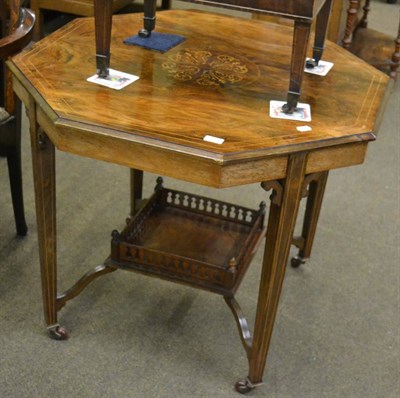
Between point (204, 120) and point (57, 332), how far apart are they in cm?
92

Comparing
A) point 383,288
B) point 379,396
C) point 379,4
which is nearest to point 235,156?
point 379,396

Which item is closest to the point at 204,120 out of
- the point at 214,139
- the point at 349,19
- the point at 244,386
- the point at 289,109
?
the point at 214,139

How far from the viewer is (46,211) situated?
1.91 m

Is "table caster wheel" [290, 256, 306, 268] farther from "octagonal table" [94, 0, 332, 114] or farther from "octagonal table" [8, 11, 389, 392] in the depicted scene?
"octagonal table" [94, 0, 332, 114]

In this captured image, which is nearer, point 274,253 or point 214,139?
point 214,139

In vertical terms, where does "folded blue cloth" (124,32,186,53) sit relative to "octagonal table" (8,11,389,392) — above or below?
above

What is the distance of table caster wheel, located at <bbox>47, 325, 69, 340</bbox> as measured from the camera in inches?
84.4

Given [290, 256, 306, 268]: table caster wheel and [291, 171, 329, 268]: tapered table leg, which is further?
[290, 256, 306, 268]: table caster wheel

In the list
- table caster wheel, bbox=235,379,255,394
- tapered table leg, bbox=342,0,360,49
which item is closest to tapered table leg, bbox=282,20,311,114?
table caster wheel, bbox=235,379,255,394

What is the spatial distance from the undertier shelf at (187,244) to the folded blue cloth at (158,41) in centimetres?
53

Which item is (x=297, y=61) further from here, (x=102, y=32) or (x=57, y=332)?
(x=57, y=332)

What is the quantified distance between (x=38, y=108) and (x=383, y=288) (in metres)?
1.44

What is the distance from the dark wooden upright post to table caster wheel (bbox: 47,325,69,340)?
32.8 inches

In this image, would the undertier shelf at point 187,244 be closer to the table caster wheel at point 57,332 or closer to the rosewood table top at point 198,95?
the table caster wheel at point 57,332
